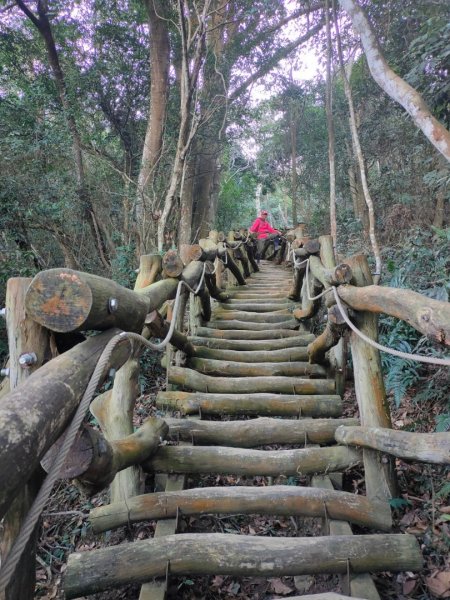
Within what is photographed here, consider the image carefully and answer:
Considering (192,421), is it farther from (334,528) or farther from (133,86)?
(133,86)

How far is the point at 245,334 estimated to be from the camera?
16.5 ft

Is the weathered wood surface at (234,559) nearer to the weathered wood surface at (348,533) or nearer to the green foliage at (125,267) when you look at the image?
the weathered wood surface at (348,533)

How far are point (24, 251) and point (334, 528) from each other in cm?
682

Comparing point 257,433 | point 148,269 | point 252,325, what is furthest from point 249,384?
point 252,325

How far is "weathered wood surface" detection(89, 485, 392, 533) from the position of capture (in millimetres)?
2213

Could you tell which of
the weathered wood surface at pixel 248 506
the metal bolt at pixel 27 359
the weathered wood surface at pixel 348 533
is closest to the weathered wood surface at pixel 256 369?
the weathered wood surface at pixel 348 533

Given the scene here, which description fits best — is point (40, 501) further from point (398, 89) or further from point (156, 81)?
point (156, 81)

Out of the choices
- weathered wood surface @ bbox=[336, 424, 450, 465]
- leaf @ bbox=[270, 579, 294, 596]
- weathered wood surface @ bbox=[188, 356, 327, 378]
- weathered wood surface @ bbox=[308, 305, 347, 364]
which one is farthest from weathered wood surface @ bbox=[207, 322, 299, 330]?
leaf @ bbox=[270, 579, 294, 596]

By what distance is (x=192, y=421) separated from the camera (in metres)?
3.02

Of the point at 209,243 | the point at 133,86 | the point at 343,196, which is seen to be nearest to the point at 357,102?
the point at 343,196

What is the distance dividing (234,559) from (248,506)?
0.38m

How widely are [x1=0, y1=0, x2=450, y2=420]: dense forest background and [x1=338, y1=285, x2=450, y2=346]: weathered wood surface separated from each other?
1714 mm

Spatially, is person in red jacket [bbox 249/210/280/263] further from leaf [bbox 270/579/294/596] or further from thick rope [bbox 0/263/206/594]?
thick rope [bbox 0/263/206/594]

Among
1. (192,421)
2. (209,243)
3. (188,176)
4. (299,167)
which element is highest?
(299,167)
